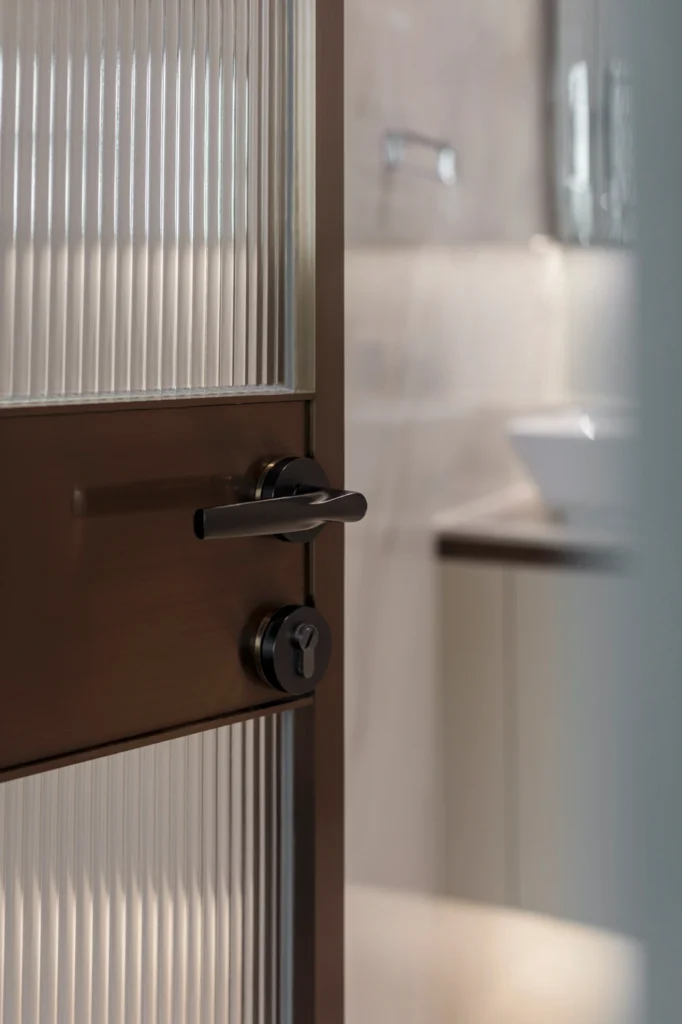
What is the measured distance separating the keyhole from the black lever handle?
0.22 feet

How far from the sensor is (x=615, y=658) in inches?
9.5

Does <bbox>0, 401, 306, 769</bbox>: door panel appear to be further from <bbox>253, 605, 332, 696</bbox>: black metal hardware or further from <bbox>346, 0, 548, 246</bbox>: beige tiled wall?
<bbox>346, 0, 548, 246</bbox>: beige tiled wall

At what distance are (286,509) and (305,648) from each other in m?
0.12

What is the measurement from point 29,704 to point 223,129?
431 millimetres

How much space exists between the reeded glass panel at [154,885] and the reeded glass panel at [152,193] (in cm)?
28

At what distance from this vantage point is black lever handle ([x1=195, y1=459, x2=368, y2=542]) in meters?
0.72

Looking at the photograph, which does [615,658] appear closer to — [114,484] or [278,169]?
[114,484]

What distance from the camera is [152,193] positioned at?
0.77m

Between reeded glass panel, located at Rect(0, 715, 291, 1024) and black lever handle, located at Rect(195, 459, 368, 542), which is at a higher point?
black lever handle, located at Rect(195, 459, 368, 542)

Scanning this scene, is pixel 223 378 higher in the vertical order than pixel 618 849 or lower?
higher

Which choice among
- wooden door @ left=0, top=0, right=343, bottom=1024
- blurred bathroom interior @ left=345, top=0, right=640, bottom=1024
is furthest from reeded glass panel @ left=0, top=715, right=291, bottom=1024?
blurred bathroom interior @ left=345, top=0, right=640, bottom=1024

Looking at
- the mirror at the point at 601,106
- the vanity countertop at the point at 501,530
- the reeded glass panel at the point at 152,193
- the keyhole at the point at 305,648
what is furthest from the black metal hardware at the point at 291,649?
the mirror at the point at 601,106

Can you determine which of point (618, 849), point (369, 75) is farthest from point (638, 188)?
point (369, 75)

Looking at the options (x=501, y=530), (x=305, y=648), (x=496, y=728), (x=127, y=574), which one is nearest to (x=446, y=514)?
(x=501, y=530)
